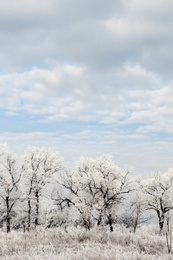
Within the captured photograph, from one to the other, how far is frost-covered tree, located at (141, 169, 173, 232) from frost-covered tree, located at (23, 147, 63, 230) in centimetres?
1624

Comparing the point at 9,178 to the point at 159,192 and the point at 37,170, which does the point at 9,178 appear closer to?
the point at 37,170

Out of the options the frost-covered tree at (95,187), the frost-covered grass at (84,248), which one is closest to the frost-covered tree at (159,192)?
the frost-covered tree at (95,187)

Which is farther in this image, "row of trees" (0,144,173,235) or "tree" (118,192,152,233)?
"tree" (118,192,152,233)

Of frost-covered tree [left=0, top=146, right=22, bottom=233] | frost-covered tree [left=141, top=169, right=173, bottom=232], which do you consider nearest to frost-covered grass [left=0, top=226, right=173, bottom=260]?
frost-covered tree [left=0, top=146, right=22, bottom=233]

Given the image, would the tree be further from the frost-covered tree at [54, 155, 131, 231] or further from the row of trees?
the frost-covered tree at [54, 155, 131, 231]

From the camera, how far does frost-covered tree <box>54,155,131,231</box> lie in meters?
45.4

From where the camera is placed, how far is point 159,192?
51.9m

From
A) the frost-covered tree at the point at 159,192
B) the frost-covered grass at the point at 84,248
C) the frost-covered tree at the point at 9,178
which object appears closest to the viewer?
the frost-covered grass at the point at 84,248

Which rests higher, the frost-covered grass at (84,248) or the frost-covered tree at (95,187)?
the frost-covered tree at (95,187)

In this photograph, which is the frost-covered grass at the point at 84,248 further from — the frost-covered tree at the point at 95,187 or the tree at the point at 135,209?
the tree at the point at 135,209

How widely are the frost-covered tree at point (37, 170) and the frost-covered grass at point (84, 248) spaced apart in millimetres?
22181

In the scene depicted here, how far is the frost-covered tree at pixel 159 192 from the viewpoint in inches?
2024

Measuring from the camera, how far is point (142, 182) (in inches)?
2121

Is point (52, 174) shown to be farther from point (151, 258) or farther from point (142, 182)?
point (151, 258)
